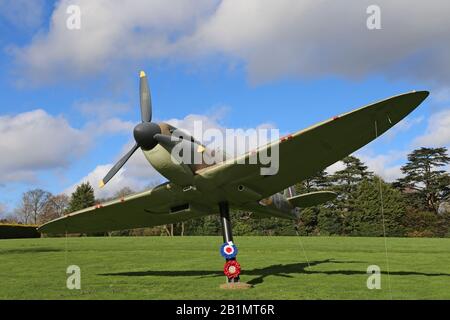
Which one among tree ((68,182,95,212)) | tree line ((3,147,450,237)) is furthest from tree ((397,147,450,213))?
tree ((68,182,95,212))

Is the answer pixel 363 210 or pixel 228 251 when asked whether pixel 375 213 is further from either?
pixel 228 251

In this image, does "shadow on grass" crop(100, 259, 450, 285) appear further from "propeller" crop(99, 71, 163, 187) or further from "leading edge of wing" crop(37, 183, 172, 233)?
"propeller" crop(99, 71, 163, 187)

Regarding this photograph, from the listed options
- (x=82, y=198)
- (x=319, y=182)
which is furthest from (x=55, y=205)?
(x=319, y=182)

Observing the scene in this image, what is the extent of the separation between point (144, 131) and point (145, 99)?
156 cm

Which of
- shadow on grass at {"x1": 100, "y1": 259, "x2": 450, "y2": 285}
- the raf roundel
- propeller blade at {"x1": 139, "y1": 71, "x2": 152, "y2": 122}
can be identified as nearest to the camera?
the raf roundel

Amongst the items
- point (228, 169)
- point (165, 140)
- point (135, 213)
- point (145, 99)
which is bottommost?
point (135, 213)

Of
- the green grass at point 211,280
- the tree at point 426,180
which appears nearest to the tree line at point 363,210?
the tree at point 426,180

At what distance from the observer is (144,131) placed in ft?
35.8

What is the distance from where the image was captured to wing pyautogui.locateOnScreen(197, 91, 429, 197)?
9.01m

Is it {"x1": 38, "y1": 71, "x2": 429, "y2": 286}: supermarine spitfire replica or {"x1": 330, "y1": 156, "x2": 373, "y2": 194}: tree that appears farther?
{"x1": 330, "y1": 156, "x2": 373, "y2": 194}: tree

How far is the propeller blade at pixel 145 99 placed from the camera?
38.9 ft

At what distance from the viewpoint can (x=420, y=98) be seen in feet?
28.8

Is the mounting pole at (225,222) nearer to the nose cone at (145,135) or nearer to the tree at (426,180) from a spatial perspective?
the nose cone at (145,135)
